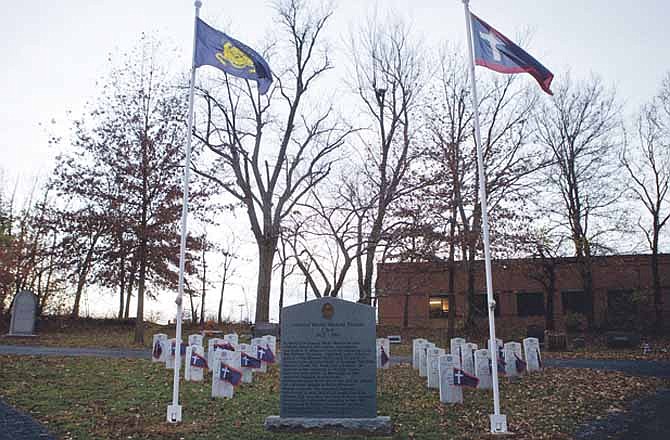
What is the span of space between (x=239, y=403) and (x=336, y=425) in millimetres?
2771

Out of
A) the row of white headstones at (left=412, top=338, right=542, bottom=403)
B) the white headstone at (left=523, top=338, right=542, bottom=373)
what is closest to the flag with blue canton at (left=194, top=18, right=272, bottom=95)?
the row of white headstones at (left=412, top=338, right=542, bottom=403)

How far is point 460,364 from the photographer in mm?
11422

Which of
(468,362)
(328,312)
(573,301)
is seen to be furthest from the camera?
(573,301)

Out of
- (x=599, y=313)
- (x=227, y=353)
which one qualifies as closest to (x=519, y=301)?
(x=599, y=313)

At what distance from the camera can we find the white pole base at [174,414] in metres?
8.28

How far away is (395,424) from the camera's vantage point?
8.34 metres

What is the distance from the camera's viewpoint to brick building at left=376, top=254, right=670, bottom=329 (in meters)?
32.9

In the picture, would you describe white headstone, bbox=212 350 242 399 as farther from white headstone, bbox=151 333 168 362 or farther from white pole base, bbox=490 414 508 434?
white headstone, bbox=151 333 168 362

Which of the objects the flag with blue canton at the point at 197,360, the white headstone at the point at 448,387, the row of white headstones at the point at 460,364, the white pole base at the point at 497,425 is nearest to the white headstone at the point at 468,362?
the row of white headstones at the point at 460,364

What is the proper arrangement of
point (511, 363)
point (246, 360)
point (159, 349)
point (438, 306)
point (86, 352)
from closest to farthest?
1. point (246, 360)
2. point (511, 363)
3. point (159, 349)
4. point (86, 352)
5. point (438, 306)

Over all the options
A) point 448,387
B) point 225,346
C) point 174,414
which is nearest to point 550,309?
point 225,346

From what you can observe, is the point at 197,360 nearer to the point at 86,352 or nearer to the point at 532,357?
the point at 86,352

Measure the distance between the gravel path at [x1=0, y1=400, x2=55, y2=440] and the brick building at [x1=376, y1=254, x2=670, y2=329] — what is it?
24.6 meters

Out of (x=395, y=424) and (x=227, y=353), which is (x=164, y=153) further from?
(x=395, y=424)
